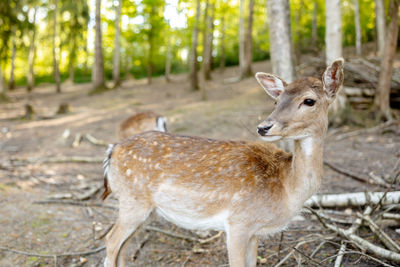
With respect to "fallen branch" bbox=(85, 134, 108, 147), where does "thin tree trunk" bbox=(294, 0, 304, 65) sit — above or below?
above

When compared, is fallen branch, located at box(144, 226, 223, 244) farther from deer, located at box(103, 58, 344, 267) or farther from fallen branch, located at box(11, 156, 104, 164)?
fallen branch, located at box(11, 156, 104, 164)

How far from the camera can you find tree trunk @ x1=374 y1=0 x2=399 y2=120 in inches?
299

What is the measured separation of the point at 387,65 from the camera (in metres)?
8.00

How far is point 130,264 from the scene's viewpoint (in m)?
4.02

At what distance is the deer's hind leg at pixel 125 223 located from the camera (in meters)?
3.39

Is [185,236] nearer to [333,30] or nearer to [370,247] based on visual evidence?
[370,247]

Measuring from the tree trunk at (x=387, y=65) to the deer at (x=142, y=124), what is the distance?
16.6ft

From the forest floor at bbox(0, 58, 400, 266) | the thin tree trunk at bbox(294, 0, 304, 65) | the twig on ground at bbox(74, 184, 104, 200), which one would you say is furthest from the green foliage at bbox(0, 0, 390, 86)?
the twig on ground at bbox(74, 184, 104, 200)

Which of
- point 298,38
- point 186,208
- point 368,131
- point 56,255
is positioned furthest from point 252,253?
point 298,38

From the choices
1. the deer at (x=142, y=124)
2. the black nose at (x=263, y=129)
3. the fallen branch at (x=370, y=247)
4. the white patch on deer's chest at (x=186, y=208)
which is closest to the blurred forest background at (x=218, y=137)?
the fallen branch at (x=370, y=247)

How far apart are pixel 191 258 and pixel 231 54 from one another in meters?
29.4

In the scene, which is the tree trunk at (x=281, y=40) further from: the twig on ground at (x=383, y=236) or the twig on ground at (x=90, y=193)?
the twig on ground at (x=90, y=193)

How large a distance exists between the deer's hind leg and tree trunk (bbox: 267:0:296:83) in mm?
4202

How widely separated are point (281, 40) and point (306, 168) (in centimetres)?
428
